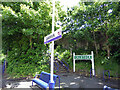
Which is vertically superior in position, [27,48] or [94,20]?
[94,20]

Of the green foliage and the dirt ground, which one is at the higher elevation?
the green foliage

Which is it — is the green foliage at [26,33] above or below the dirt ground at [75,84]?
above

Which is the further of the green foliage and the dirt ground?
the green foliage

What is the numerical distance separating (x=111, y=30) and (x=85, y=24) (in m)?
2.62

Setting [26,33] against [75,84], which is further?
[26,33]

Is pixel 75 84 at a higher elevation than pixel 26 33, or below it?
below

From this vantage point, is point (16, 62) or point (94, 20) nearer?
point (16, 62)

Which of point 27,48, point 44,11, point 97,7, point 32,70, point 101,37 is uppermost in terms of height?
point 97,7

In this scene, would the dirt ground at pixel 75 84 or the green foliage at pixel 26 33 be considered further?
the green foliage at pixel 26 33

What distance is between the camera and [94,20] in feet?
30.2

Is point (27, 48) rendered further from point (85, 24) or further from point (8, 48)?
point (85, 24)

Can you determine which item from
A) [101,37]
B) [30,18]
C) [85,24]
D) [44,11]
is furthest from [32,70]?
[101,37]

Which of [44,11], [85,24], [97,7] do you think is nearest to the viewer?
[44,11]

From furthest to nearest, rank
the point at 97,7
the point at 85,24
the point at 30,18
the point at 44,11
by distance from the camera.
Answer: the point at 85,24 < the point at 97,7 < the point at 44,11 < the point at 30,18
